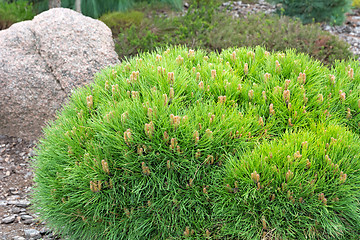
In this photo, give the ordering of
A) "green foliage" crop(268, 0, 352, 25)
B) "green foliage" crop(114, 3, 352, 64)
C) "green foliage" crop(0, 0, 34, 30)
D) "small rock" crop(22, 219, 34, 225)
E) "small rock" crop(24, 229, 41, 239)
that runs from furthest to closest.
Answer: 1. "green foliage" crop(268, 0, 352, 25)
2. "green foliage" crop(0, 0, 34, 30)
3. "green foliage" crop(114, 3, 352, 64)
4. "small rock" crop(22, 219, 34, 225)
5. "small rock" crop(24, 229, 41, 239)

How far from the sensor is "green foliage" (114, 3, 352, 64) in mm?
5453

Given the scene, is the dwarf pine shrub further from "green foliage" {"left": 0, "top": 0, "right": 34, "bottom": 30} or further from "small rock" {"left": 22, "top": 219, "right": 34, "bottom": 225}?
"green foliage" {"left": 0, "top": 0, "right": 34, "bottom": 30}

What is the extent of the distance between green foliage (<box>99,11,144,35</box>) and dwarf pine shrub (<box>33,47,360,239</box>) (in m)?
3.96

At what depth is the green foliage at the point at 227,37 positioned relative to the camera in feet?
17.9

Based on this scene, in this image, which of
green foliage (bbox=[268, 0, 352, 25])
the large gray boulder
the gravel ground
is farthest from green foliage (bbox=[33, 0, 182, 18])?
the gravel ground

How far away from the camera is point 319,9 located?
8617 mm

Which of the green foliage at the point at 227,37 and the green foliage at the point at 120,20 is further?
the green foliage at the point at 120,20

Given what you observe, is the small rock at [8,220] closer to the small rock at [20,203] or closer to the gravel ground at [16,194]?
the gravel ground at [16,194]

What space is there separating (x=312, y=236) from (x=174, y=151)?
87 cm

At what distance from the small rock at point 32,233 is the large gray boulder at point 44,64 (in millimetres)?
1579

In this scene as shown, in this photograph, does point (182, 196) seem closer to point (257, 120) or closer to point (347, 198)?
point (257, 120)

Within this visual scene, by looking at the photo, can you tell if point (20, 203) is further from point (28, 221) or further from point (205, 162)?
point (205, 162)

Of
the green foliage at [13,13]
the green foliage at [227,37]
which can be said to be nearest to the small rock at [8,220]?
the green foliage at [227,37]

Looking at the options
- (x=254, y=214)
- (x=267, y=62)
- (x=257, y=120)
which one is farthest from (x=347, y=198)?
(x=267, y=62)
